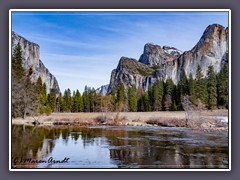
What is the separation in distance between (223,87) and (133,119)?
142cm

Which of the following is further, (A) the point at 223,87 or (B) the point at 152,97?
(B) the point at 152,97

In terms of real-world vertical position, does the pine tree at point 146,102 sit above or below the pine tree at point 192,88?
below

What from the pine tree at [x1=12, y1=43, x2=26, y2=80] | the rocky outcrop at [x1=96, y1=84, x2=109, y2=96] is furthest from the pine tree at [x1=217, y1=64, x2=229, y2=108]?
the pine tree at [x1=12, y1=43, x2=26, y2=80]

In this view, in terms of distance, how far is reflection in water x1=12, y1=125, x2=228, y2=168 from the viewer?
4.77m

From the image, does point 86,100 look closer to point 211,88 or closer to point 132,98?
point 132,98

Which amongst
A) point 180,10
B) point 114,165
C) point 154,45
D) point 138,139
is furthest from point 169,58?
point 114,165

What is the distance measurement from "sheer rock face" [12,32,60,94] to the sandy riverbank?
0.45 meters

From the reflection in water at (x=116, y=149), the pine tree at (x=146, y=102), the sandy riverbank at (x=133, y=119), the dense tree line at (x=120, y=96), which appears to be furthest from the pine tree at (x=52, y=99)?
the pine tree at (x=146, y=102)

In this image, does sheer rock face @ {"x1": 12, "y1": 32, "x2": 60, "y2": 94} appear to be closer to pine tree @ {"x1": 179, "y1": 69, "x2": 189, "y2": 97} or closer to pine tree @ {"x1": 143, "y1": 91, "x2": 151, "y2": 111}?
pine tree @ {"x1": 143, "y1": 91, "x2": 151, "y2": 111}

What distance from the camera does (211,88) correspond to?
5.03 meters

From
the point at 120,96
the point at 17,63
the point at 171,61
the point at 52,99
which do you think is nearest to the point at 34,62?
the point at 17,63

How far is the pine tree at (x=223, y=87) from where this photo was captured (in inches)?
192

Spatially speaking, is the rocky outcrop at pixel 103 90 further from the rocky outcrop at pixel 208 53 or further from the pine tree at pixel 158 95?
the rocky outcrop at pixel 208 53

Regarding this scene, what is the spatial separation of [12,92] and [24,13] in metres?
1.11
